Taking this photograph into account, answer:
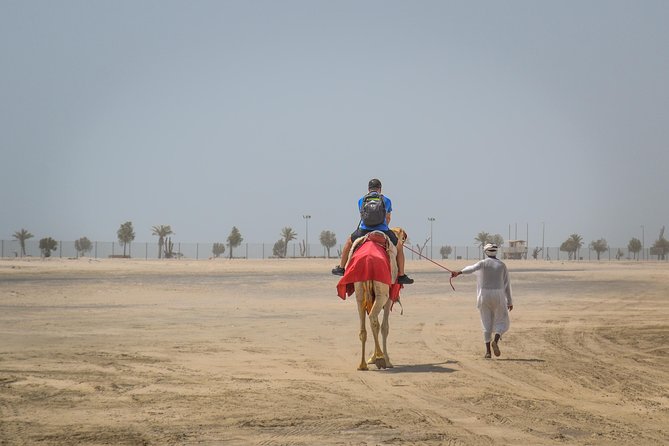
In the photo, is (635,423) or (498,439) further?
(635,423)

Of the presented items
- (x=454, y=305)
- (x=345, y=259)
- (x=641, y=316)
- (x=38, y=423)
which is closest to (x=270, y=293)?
(x=454, y=305)

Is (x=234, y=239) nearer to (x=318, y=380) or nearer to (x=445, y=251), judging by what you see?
(x=445, y=251)

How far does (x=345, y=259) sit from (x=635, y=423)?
5848 millimetres

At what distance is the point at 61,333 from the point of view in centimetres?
1758

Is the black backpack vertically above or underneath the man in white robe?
above

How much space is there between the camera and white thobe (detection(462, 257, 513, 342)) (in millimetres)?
14789

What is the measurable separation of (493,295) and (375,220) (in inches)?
109

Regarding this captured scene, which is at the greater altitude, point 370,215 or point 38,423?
point 370,215

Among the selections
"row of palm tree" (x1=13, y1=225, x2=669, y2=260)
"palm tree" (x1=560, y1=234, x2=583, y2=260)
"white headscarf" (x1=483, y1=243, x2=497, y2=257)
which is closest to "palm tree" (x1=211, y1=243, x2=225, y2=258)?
"row of palm tree" (x1=13, y1=225, x2=669, y2=260)

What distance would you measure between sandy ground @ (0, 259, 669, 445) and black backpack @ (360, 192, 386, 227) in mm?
2099

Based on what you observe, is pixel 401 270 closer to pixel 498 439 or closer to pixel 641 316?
pixel 498 439

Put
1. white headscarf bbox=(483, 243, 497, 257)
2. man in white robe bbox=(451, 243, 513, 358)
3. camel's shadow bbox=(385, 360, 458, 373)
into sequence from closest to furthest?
camel's shadow bbox=(385, 360, 458, 373), man in white robe bbox=(451, 243, 513, 358), white headscarf bbox=(483, 243, 497, 257)

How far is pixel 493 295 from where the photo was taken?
14867 mm

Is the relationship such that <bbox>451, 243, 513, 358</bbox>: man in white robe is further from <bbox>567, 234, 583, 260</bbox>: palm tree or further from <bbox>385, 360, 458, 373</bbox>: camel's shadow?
<bbox>567, 234, 583, 260</bbox>: palm tree
